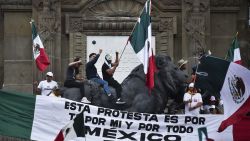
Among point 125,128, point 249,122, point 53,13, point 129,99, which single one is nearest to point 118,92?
point 129,99

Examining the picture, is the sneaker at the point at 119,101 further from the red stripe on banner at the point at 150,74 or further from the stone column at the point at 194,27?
the stone column at the point at 194,27

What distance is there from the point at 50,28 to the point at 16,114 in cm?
996

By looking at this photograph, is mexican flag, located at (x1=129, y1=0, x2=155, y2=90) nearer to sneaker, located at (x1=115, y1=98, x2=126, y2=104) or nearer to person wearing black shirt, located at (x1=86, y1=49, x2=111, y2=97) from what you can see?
sneaker, located at (x1=115, y1=98, x2=126, y2=104)

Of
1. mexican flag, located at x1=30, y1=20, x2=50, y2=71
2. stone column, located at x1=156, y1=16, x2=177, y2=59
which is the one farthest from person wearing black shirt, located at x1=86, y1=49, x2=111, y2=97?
stone column, located at x1=156, y1=16, x2=177, y2=59

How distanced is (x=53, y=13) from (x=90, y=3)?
1.30 meters

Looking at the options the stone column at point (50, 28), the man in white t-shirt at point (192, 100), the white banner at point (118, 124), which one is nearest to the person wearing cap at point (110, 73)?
the man in white t-shirt at point (192, 100)

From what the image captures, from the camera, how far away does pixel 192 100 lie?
19453mm

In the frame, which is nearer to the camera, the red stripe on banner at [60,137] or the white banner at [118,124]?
the red stripe on banner at [60,137]

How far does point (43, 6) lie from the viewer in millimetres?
26406

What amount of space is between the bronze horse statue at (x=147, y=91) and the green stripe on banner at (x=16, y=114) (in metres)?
2.37

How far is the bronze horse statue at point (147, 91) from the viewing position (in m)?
18.2

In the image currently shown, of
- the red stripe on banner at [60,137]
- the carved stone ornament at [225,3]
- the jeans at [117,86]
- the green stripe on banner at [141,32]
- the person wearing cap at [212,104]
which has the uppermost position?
the carved stone ornament at [225,3]

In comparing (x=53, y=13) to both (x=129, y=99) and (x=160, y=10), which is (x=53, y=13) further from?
(x=129, y=99)

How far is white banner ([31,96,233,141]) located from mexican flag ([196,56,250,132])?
61 cm
